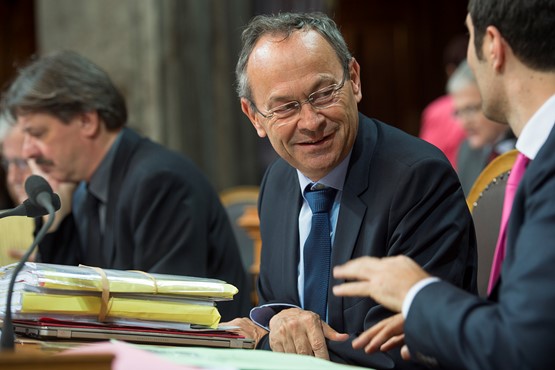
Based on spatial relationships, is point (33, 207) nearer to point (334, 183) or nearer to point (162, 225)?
point (334, 183)

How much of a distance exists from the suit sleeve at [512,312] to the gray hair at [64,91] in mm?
2150

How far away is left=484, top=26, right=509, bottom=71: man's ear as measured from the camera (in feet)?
6.60

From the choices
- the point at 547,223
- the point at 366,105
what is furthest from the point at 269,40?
the point at 366,105

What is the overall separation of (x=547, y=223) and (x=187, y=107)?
5.11 meters

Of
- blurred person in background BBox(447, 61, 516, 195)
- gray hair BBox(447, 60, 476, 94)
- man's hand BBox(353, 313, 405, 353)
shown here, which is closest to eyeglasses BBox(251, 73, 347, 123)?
man's hand BBox(353, 313, 405, 353)

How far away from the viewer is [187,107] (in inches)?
263

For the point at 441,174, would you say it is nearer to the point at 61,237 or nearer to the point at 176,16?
the point at 61,237

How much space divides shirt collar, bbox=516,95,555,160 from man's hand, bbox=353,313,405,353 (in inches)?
16.5

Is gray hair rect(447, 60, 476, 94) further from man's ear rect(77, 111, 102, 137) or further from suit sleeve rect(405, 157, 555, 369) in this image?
suit sleeve rect(405, 157, 555, 369)

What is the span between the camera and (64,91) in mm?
3656

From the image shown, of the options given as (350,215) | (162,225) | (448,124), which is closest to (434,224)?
(350,215)

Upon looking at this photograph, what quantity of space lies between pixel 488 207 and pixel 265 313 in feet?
2.46

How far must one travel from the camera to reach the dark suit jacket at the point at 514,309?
1671mm

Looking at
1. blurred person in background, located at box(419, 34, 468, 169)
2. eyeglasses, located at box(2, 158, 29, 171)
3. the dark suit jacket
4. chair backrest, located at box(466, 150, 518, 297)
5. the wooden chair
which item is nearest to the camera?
the dark suit jacket
